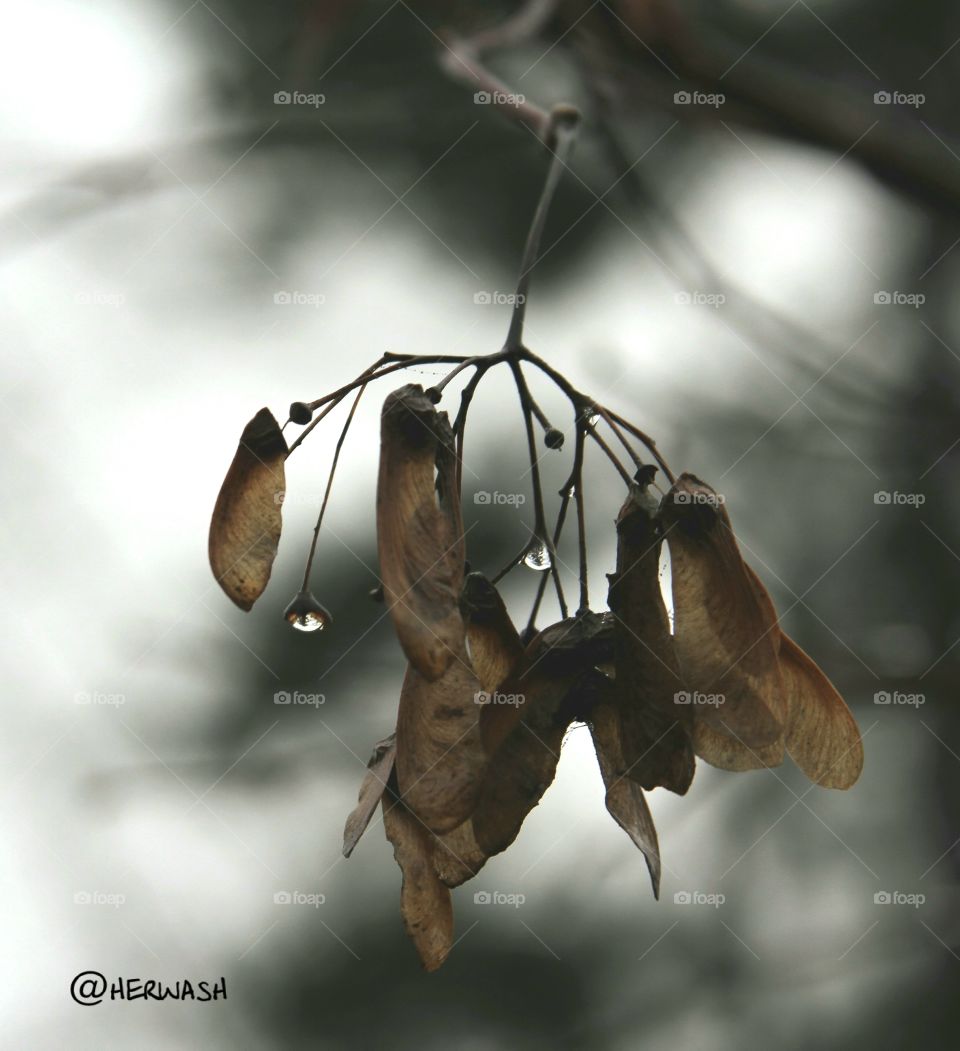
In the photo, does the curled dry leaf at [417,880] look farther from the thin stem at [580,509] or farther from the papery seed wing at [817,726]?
the papery seed wing at [817,726]

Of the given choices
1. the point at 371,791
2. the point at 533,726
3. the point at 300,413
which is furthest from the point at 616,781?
the point at 300,413

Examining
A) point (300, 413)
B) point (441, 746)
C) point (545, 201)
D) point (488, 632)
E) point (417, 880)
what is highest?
point (545, 201)

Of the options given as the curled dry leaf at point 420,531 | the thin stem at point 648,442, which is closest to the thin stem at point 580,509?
the thin stem at point 648,442

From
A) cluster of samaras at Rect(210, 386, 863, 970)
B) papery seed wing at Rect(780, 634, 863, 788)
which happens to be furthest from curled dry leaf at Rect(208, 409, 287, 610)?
papery seed wing at Rect(780, 634, 863, 788)

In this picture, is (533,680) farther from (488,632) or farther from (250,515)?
(250,515)

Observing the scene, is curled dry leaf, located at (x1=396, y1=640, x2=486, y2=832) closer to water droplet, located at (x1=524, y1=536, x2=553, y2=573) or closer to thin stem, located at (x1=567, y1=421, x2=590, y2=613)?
thin stem, located at (x1=567, y1=421, x2=590, y2=613)
